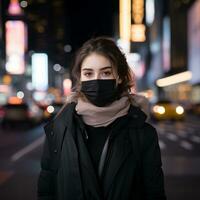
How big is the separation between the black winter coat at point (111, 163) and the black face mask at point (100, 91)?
0.43 ft

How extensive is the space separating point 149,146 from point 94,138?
298 mm

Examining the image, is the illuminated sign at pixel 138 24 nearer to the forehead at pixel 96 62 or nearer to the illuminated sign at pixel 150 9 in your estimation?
the illuminated sign at pixel 150 9

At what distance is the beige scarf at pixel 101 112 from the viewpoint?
3.11 metres

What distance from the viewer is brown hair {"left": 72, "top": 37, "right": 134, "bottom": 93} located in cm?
321

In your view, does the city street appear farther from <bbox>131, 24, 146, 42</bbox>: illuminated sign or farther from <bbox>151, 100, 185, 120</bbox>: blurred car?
<bbox>131, 24, 146, 42</bbox>: illuminated sign

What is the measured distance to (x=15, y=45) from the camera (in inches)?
2960

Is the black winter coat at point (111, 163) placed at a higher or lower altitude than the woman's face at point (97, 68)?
lower

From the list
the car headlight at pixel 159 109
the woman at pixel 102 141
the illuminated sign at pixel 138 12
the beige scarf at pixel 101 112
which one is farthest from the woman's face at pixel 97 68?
the illuminated sign at pixel 138 12

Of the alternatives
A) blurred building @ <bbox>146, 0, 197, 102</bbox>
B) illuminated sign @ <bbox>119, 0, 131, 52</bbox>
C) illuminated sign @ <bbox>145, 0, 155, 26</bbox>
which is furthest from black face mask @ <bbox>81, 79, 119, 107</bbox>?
illuminated sign @ <bbox>145, 0, 155, 26</bbox>

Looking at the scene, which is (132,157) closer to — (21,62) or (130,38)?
(21,62)

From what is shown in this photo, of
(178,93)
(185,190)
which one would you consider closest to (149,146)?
(185,190)

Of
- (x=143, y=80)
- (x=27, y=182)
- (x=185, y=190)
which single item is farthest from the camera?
(x=143, y=80)

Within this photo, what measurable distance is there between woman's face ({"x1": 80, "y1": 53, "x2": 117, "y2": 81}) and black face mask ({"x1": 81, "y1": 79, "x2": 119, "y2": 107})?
3 centimetres

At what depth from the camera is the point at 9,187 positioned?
34.3 ft
